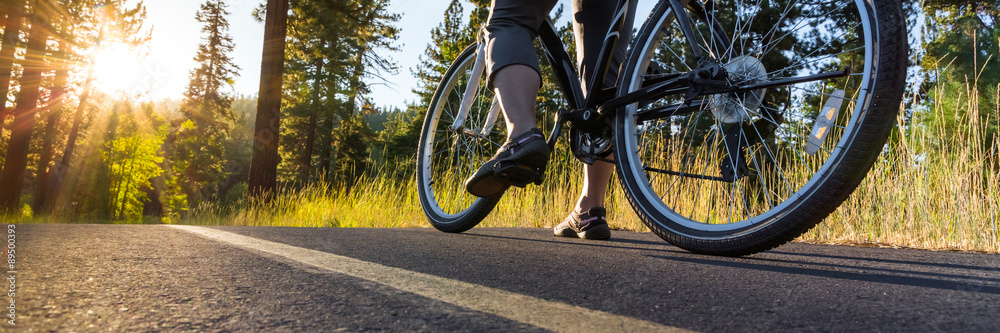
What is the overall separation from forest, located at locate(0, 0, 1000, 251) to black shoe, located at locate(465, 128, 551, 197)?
2.10m

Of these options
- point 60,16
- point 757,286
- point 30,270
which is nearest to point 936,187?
point 757,286

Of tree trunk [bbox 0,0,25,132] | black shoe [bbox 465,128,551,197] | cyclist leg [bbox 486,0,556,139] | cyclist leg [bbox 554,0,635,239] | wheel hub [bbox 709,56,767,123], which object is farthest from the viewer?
tree trunk [bbox 0,0,25,132]

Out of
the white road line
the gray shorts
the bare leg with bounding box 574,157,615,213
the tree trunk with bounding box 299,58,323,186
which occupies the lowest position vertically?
the white road line

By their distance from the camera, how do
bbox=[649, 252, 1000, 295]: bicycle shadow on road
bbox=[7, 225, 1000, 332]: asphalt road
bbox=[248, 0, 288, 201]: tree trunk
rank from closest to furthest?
bbox=[7, 225, 1000, 332]: asphalt road < bbox=[649, 252, 1000, 295]: bicycle shadow on road < bbox=[248, 0, 288, 201]: tree trunk

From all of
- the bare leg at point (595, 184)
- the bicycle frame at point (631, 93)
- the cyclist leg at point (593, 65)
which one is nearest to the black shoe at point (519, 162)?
the bicycle frame at point (631, 93)

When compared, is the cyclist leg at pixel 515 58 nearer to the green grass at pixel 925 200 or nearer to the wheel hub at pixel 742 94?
the wheel hub at pixel 742 94

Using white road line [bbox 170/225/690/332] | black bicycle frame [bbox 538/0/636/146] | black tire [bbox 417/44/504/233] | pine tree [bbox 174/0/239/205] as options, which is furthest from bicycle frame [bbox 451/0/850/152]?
pine tree [bbox 174/0/239/205]

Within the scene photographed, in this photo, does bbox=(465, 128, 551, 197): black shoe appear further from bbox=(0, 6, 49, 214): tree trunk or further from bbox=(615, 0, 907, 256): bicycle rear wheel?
bbox=(0, 6, 49, 214): tree trunk

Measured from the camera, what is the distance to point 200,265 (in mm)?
1303

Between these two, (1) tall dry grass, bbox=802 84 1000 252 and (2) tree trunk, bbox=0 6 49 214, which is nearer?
(1) tall dry grass, bbox=802 84 1000 252

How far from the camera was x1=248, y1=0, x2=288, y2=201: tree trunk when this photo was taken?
36.1 feet

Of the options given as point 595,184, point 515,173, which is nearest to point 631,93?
point 515,173

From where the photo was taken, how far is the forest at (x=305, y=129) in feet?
10.8

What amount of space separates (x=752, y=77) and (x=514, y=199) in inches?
143
